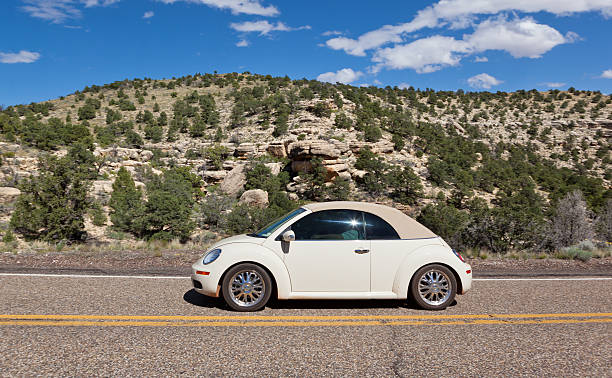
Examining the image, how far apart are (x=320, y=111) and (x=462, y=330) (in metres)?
44.1

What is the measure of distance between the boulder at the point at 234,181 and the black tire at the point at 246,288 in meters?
33.5

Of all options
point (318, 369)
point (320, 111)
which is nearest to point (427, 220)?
point (320, 111)

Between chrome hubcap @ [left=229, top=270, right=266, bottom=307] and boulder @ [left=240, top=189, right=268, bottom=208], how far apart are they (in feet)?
96.2

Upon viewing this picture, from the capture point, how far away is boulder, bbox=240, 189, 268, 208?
34.7m

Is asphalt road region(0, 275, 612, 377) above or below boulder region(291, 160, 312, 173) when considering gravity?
below

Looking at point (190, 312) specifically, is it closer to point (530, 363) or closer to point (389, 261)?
point (389, 261)

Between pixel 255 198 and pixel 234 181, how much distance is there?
548 centimetres

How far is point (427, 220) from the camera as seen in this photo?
29.6m

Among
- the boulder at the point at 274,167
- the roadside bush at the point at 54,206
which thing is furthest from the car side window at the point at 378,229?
the boulder at the point at 274,167

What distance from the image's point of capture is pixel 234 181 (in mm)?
39281

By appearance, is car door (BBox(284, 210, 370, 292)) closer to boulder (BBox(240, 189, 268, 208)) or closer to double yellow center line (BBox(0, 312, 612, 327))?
double yellow center line (BBox(0, 312, 612, 327))

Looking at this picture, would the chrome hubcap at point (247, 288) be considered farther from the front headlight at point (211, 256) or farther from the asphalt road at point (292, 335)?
the front headlight at point (211, 256)

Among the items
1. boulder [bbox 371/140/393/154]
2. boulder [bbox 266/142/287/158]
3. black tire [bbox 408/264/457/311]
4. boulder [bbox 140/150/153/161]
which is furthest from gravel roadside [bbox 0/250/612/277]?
boulder [bbox 140/150/153/161]

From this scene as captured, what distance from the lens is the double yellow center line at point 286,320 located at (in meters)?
4.55
